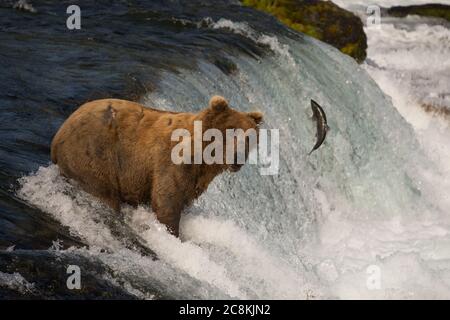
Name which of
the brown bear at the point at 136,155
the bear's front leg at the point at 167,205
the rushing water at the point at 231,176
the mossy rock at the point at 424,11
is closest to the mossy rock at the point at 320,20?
the rushing water at the point at 231,176

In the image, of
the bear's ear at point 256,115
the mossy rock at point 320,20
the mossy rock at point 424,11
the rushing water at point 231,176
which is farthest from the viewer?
the mossy rock at point 424,11

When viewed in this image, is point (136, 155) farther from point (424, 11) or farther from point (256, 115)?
point (424, 11)

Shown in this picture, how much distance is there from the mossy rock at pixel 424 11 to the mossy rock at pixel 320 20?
14.5ft

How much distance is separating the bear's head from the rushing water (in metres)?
0.63

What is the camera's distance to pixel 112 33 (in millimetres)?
11781

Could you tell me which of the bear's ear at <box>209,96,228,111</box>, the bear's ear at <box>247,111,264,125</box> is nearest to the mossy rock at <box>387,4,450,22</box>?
the bear's ear at <box>247,111,264,125</box>

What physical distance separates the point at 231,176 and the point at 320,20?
7.68 m

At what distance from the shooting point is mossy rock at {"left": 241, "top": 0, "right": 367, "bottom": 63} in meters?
15.8

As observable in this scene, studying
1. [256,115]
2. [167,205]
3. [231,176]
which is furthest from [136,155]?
[231,176]

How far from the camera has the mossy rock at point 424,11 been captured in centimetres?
2019

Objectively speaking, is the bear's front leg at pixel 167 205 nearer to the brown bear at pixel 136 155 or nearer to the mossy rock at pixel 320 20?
the brown bear at pixel 136 155

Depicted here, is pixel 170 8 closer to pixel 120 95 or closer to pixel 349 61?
pixel 349 61

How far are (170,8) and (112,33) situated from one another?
5.98 ft
